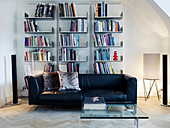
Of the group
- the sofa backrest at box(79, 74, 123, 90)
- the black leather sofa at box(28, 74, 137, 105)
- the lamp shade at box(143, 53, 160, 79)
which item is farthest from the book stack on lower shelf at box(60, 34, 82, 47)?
the lamp shade at box(143, 53, 160, 79)

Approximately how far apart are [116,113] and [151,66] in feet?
7.58

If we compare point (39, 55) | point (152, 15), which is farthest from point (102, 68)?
point (152, 15)

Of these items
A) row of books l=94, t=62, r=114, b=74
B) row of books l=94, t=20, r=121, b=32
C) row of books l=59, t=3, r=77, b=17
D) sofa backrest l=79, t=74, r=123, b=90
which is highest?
row of books l=59, t=3, r=77, b=17

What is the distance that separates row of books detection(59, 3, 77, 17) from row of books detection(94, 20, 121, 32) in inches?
24.0

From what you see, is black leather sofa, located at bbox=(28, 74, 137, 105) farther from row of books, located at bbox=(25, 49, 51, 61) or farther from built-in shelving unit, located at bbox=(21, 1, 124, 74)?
built-in shelving unit, located at bbox=(21, 1, 124, 74)

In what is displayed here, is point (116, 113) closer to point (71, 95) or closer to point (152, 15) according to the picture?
point (71, 95)

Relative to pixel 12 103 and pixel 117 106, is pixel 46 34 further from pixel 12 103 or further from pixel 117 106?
pixel 117 106

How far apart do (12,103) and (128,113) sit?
279 centimetres

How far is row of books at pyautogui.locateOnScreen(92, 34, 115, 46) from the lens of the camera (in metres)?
4.37

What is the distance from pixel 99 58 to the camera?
4.41 m

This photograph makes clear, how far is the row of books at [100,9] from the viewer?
4340 mm

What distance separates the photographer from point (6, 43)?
4145mm

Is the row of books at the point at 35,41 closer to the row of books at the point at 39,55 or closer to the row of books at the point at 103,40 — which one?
the row of books at the point at 39,55

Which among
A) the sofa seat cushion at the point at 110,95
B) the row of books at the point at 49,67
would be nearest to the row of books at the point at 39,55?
the row of books at the point at 49,67
